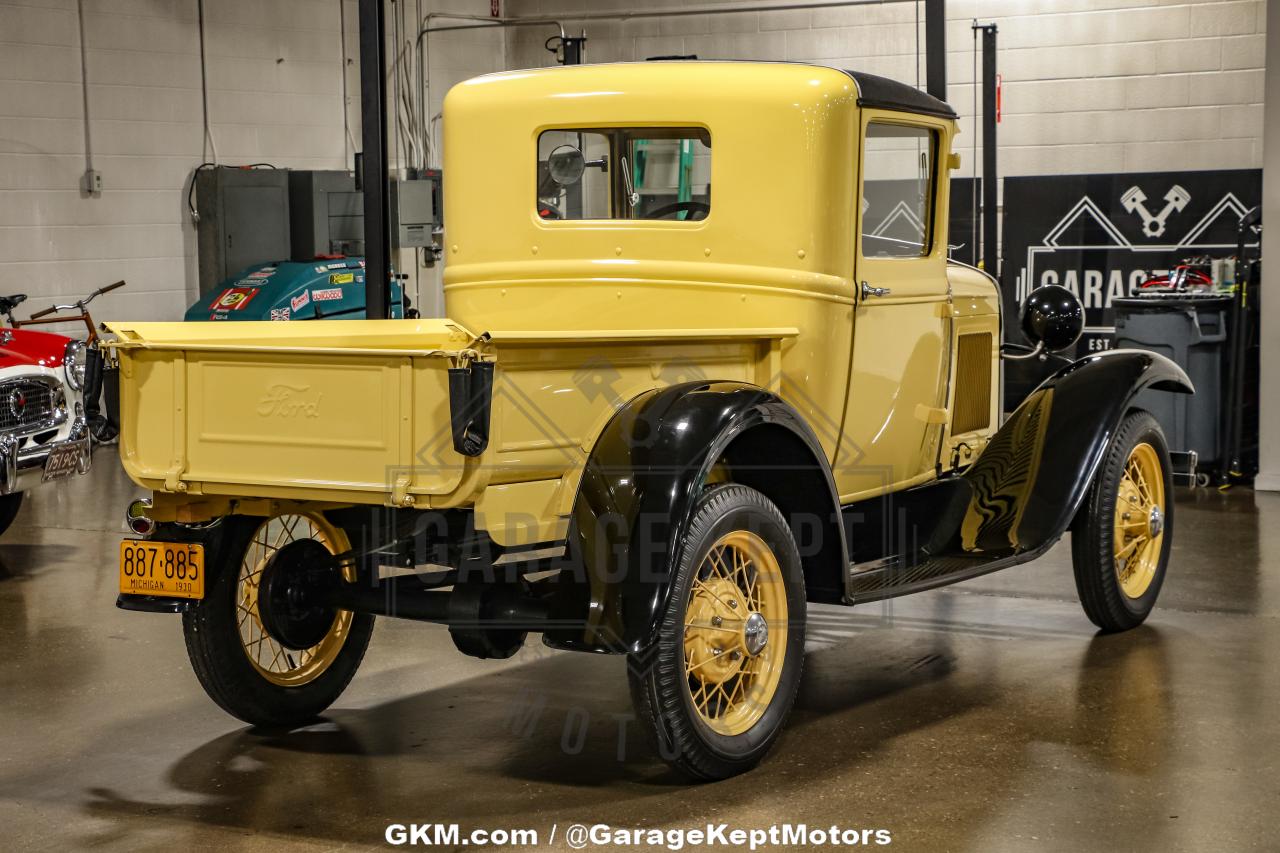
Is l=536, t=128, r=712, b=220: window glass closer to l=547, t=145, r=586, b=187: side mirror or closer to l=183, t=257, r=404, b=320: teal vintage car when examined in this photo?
l=547, t=145, r=586, b=187: side mirror

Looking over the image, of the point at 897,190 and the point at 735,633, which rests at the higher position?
the point at 897,190

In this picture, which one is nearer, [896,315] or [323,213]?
[896,315]

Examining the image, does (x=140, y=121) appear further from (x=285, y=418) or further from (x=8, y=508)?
(x=285, y=418)

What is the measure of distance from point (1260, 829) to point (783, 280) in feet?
6.09

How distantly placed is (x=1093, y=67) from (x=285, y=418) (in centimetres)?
977

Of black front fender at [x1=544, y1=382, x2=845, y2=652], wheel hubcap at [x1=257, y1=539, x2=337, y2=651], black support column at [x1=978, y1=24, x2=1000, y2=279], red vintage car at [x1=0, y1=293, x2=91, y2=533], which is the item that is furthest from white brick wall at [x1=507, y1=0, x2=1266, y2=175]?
wheel hubcap at [x1=257, y1=539, x2=337, y2=651]

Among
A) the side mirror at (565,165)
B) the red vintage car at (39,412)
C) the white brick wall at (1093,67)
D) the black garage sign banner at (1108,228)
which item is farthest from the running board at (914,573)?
the white brick wall at (1093,67)

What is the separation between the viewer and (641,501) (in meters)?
3.44

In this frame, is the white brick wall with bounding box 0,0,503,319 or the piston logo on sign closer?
the white brick wall with bounding box 0,0,503,319

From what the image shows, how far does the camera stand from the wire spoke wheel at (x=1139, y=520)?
5172 millimetres

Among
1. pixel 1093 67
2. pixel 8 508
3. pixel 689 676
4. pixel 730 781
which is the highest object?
pixel 1093 67

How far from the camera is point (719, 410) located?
3605 mm

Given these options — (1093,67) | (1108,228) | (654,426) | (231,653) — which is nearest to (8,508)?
(231,653)

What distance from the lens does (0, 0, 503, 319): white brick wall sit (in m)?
9.96
